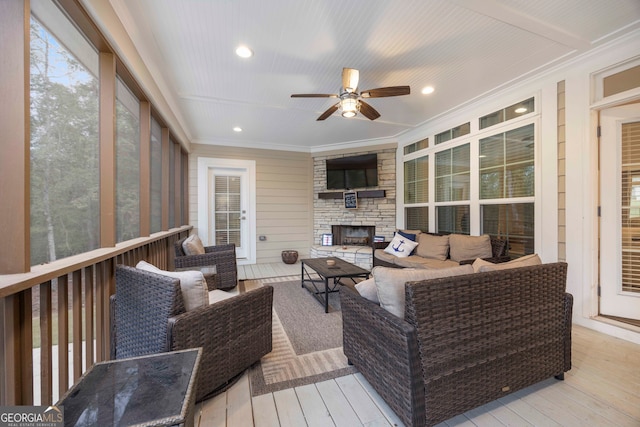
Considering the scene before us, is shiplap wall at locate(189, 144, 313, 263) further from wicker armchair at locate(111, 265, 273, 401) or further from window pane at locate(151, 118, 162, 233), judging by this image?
wicker armchair at locate(111, 265, 273, 401)

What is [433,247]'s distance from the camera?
3895 mm

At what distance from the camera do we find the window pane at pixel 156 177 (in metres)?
3.14

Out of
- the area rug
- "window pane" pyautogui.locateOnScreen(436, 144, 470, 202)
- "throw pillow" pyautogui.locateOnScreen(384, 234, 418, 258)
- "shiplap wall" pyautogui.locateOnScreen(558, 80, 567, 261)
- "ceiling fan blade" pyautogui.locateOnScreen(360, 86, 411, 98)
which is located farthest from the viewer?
"throw pillow" pyautogui.locateOnScreen(384, 234, 418, 258)

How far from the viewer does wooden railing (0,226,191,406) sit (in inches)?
40.1

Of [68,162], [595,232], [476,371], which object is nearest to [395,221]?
[595,232]

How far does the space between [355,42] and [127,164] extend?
241cm

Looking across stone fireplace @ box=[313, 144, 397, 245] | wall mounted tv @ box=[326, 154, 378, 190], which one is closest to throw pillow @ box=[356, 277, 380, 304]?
stone fireplace @ box=[313, 144, 397, 245]

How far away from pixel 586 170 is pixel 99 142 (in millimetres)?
4401

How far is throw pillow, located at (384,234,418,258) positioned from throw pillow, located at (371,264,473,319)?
106 inches

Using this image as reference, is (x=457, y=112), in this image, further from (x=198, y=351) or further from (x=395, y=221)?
(x=198, y=351)

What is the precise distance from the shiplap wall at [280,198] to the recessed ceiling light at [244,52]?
3231 millimetres

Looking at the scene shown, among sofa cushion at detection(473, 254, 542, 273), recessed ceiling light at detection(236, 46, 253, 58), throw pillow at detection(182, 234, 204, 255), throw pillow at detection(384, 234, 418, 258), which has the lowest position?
throw pillow at detection(384, 234, 418, 258)

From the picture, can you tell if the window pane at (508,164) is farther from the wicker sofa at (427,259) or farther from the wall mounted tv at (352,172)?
the wall mounted tv at (352,172)

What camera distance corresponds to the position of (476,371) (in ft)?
4.56
